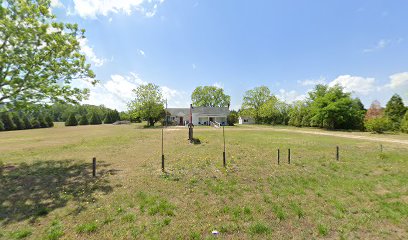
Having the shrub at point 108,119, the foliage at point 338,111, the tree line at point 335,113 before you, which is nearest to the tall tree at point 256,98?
the tree line at point 335,113

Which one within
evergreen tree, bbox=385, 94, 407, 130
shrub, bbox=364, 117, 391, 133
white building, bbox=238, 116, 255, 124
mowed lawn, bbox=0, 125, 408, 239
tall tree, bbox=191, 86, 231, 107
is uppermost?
tall tree, bbox=191, 86, 231, 107

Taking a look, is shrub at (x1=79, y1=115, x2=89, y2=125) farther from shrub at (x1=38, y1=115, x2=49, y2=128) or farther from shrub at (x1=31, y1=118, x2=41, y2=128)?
shrub at (x1=31, y1=118, x2=41, y2=128)

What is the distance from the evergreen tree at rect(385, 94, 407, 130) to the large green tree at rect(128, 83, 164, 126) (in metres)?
48.5

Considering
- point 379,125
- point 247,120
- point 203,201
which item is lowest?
point 203,201

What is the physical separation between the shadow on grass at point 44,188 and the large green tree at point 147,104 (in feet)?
116

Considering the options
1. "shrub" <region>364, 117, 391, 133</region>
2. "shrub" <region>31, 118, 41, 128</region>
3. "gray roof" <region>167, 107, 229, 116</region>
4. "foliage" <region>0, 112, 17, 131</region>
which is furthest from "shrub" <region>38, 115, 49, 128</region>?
"shrub" <region>364, 117, 391, 133</region>

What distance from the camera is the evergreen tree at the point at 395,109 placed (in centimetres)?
3429

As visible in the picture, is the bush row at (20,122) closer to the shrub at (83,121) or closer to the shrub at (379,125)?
the shrub at (83,121)

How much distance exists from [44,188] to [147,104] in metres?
39.5

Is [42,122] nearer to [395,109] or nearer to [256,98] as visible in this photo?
[256,98]

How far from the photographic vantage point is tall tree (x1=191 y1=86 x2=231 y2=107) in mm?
73625

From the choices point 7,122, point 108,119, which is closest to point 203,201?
point 7,122

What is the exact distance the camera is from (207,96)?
242ft

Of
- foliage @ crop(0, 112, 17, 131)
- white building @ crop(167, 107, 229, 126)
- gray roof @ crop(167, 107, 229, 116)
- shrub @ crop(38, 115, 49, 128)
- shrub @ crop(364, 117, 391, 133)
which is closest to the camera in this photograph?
shrub @ crop(364, 117, 391, 133)
